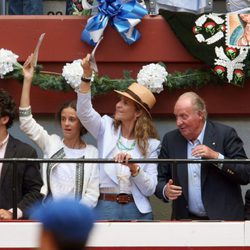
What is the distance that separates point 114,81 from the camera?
6551 mm

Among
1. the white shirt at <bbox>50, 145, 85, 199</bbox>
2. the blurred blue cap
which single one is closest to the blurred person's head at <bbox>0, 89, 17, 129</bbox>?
the white shirt at <bbox>50, 145, 85, 199</bbox>

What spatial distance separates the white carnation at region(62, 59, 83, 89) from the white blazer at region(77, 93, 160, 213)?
1.74 ft

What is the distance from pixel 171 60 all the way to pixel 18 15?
4.01 feet

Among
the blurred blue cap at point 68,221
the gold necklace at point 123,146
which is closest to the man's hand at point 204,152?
the gold necklace at point 123,146

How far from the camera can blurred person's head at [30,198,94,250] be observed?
2.59 m

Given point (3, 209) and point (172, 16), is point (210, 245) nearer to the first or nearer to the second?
point (3, 209)

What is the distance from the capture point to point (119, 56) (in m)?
6.70

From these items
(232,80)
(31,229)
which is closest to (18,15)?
(232,80)

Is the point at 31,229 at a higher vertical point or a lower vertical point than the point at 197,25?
lower

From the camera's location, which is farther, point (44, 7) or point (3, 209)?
point (44, 7)

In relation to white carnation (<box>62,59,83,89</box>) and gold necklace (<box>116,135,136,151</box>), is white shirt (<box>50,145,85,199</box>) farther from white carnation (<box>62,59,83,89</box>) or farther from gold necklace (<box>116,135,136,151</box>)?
white carnation (<box>62,59,83,89</box>)

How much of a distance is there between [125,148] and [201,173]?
51cm

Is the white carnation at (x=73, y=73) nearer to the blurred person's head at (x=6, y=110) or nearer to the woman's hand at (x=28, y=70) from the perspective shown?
the woman's hand at (x=28, y=70)

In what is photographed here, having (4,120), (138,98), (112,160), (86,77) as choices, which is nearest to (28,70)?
(4,120)
